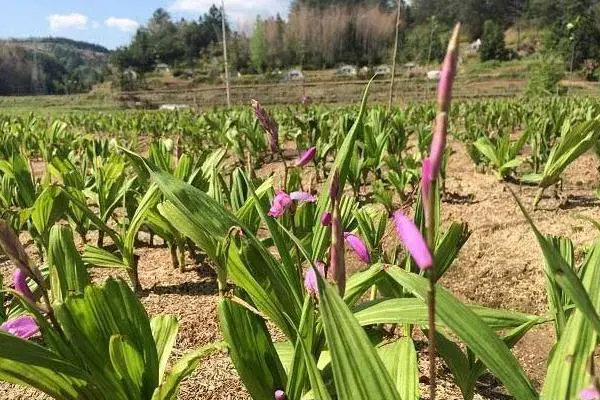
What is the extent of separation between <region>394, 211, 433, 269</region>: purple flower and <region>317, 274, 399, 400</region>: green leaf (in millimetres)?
158

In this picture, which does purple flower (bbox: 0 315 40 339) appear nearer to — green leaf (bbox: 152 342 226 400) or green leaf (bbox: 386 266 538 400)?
green leaf (bbox: 152 342 226 400)

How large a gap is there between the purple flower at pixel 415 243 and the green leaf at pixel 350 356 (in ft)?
0.52

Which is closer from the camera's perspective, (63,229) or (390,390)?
(390,390)

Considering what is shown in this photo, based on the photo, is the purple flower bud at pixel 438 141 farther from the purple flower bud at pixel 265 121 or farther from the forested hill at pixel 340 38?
the forested hill at pixel 340 38

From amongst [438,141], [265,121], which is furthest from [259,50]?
[438,141]

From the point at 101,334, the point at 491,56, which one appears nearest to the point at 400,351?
the point at 101,334

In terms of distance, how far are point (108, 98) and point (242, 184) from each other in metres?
44.1

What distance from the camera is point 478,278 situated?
253 cm

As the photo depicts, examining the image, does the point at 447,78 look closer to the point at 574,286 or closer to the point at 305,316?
the point at 574,286

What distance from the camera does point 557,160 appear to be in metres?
2.86

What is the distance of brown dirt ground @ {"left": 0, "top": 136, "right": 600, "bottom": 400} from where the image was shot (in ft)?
4.77

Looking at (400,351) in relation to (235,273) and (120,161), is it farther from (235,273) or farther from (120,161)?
(120,161)

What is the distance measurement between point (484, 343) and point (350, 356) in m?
0.26

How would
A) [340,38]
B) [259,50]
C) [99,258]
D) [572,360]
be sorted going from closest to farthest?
1. [572,360]
2. [99,258]
3. [259,50]
4. [340,38]
